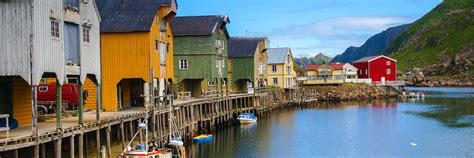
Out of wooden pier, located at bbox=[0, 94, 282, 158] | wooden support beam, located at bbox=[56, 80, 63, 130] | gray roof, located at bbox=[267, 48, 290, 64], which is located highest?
gray roof, located at bbox=[267, 48, 290, 64]

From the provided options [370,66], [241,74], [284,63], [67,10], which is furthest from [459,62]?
[67,10]

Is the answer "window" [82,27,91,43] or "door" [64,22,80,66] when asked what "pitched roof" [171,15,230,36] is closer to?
"window" [82,27,91,43]

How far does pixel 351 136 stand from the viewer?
51719mm

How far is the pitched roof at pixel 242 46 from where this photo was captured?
77.5m

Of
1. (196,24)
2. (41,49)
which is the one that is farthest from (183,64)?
(41,49)

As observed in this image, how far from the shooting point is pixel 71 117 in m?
34.2

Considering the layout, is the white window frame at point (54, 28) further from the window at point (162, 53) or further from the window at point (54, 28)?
the window at point (162, 53)

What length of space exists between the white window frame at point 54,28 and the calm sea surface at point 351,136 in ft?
52.3

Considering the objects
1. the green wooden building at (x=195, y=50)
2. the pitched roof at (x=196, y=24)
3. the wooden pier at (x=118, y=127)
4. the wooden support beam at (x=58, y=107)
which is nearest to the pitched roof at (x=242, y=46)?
the wooden pier at (x=118, y=127)

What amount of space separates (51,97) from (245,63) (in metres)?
42.9

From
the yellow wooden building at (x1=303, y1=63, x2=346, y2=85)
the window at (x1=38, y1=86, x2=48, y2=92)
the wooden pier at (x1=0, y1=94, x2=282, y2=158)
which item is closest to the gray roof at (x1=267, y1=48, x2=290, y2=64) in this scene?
the yellow wooden building at (x1=303, y1=63, x2=346, y2=85)

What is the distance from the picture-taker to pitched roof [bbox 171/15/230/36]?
60.7m

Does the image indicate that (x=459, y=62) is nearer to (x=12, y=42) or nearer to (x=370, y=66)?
(x=370, y=66)

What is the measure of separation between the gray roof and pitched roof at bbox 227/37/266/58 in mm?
15051
